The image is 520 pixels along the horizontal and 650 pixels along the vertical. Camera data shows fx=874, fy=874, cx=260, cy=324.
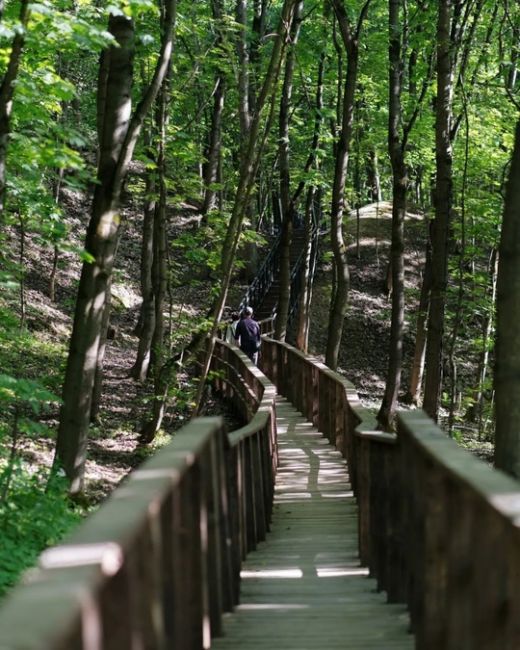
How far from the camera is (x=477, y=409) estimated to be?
88.1ft

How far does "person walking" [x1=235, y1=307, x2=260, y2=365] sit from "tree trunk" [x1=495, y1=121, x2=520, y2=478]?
13532 millimetres

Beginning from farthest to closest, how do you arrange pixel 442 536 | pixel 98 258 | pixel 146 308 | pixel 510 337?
pixel 146 308, pixel 98 258, pixel 510 337, pixel 442 536

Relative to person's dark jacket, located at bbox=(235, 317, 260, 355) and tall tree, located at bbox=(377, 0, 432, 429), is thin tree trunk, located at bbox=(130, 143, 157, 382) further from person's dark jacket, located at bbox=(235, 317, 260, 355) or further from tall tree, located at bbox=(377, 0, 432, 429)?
tall tree, located at bbox=(377, 0, 432, 429)

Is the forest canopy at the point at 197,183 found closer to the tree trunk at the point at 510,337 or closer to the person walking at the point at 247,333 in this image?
the tree trunk at the point at 510,337

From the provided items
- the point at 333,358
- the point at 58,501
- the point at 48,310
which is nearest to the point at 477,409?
the point at 333,358

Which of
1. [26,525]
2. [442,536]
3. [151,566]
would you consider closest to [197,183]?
[26,525]

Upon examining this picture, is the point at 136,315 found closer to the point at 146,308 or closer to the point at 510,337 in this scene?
the point at 146,308

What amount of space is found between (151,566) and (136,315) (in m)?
26.1

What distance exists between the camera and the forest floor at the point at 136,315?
52.2 ft

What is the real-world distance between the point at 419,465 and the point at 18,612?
2.60m

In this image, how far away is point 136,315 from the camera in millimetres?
28609

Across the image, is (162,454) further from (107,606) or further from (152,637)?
(107,606)

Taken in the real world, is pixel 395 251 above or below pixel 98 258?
above

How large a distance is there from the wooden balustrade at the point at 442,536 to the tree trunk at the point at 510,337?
1.03 metres
